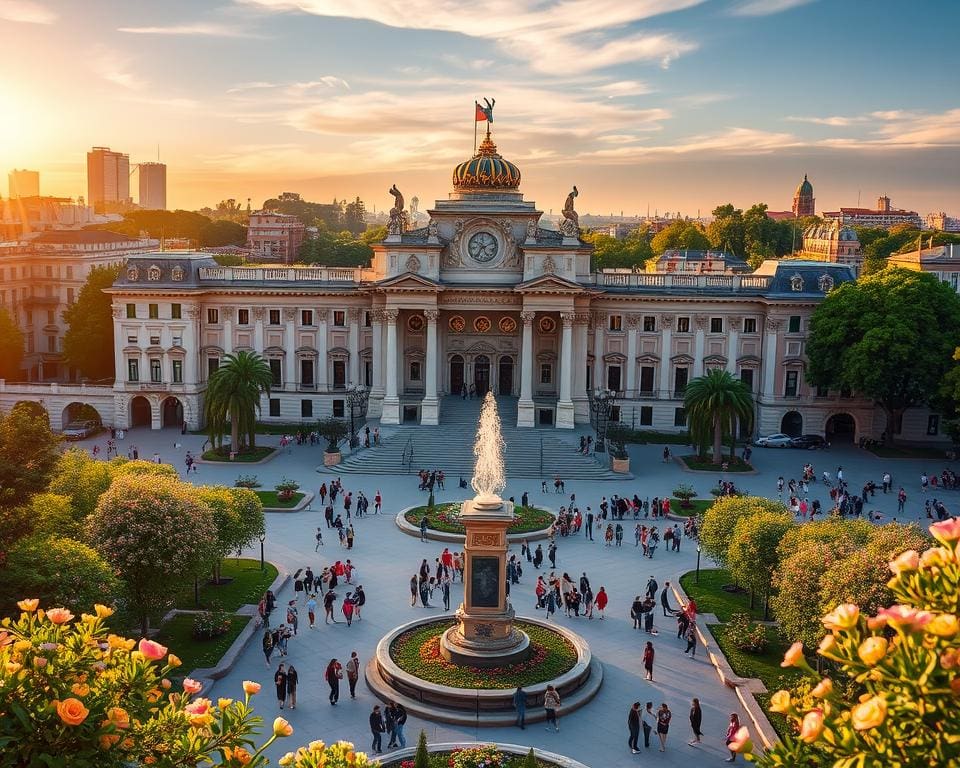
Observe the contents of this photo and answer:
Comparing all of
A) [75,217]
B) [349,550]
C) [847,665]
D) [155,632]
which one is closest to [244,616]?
[155,632]

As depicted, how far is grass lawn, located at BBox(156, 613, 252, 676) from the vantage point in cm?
3225

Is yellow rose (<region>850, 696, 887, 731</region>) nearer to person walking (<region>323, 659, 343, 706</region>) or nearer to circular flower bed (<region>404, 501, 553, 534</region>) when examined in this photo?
person walking (<region>323, 659, 343, 706</region>)

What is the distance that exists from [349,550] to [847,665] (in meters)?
37.3

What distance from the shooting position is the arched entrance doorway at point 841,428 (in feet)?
234

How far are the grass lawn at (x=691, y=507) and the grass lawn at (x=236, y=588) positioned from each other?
71.7 ft

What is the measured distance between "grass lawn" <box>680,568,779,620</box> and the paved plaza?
1087mm

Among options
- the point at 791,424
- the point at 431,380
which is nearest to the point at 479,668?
the point at 431,380

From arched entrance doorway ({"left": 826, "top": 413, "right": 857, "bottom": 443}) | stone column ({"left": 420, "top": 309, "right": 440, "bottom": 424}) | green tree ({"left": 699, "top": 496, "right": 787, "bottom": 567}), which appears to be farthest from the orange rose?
arched entrance doorway ({"left": 826, "top": 413, "right": 857, "bottom": 443})

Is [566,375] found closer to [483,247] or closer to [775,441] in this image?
[483,247]

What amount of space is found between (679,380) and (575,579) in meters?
34.0

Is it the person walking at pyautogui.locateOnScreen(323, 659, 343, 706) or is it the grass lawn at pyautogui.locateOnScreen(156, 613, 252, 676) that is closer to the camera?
the person walking at pyautogui.locateOnScreen(323, 659, 343, 706)

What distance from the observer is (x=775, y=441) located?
6925cm

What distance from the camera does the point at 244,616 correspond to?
1438 inches

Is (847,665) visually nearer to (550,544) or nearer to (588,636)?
(588,636)
